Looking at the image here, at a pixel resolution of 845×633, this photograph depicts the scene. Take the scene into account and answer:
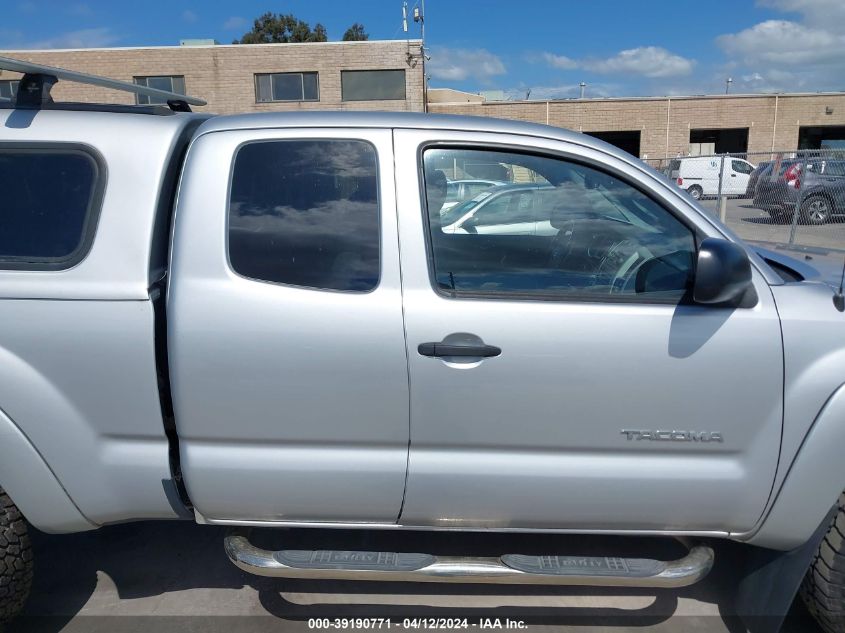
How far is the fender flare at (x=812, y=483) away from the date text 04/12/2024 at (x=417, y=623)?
1.06 m

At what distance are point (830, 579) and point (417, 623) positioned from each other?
1.56 meters

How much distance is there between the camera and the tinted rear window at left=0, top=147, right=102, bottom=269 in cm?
235

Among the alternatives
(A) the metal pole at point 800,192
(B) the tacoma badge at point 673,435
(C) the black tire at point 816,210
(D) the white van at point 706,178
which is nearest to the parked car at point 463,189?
(B) the tacoma badge at point 673,435

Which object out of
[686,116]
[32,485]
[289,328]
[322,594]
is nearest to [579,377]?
[289,328]

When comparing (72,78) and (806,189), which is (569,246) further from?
(806,189)

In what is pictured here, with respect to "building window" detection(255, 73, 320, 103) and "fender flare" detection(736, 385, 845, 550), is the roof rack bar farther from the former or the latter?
"building window" detection(255, 73, 320, 103)

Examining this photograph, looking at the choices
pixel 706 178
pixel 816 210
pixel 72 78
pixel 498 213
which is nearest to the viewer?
pixel 72 78

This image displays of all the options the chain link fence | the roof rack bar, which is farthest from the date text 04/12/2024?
the chain link fence

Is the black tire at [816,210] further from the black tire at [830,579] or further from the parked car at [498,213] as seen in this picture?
the black tire at [830,579]

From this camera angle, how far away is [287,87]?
31.9 meters

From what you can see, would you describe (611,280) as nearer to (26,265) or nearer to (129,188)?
(129,188)

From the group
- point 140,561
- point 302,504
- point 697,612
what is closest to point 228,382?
point 302,504

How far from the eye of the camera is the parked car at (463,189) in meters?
2.58

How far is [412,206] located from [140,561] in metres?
2.24
